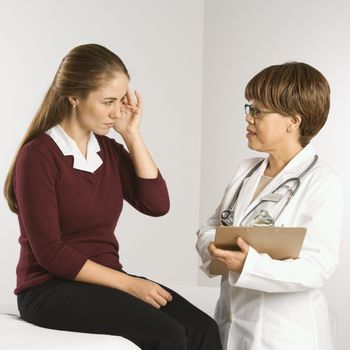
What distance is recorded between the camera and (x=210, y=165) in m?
5.04

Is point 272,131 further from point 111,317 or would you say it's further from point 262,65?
point 262,65

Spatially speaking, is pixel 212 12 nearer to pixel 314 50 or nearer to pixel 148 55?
pixel 148 55

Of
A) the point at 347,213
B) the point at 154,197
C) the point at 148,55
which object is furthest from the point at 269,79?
the point at 148,55

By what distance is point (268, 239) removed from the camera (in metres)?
2.10

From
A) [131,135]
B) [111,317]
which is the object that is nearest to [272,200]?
[131,135]

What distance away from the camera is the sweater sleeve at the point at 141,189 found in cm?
244

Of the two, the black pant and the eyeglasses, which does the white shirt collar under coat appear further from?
the black pant

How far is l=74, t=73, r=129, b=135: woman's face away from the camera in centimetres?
226

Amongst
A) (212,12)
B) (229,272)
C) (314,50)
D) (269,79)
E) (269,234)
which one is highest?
(212,12)

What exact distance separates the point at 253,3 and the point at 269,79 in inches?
99.2

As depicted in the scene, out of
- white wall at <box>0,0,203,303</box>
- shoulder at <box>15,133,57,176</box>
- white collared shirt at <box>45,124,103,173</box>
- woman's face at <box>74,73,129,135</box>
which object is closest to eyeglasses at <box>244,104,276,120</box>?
woman's face at <box>74,73,129,135</box>

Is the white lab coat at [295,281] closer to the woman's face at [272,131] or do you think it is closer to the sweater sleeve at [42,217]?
the woman's face at [272,131]

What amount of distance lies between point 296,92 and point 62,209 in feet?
2.66

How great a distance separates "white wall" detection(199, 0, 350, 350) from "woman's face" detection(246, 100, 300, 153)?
187 centimetres
